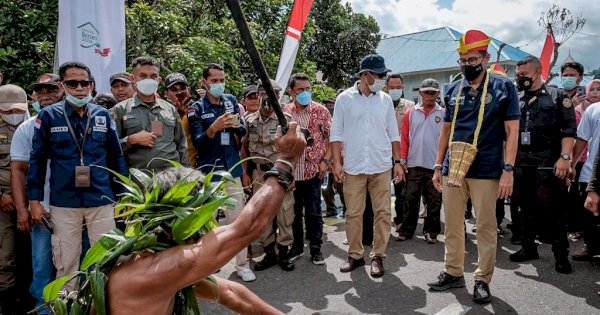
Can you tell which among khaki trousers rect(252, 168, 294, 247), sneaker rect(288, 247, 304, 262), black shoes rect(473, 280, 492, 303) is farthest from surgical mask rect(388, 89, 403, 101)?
black shoes rect(473, 280, 492, 303)

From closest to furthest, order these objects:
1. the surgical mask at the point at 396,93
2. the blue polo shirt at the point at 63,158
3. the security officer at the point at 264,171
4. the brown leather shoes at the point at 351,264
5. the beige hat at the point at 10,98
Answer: the blue polo shirt at the point at 63,158, the beige hat at the point at 10,98, the brown leather shoes at the point at 351,264, the security officer at the point at 264,171, the surgical mask at the point at 396,93

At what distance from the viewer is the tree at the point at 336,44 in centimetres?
1883

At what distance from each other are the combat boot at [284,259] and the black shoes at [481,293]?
179 cm

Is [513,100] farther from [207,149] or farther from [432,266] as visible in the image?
[207,149]

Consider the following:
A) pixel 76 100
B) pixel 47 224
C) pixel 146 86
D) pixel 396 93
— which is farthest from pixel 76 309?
pixel 396 93

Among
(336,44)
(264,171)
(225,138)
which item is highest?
(336,44)

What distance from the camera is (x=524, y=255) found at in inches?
186

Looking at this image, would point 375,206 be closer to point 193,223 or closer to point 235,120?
point 235,120

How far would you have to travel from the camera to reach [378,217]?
14.8ft

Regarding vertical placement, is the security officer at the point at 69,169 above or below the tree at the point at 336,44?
below

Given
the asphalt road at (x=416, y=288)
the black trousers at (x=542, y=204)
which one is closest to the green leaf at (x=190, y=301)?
the asphalt road at (x=416, y=288)

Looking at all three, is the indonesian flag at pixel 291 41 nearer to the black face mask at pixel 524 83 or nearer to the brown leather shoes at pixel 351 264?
the brown leather shoes at pixel 351 264

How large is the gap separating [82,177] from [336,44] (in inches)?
654

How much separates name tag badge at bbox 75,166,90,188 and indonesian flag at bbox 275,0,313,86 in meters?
4.26
